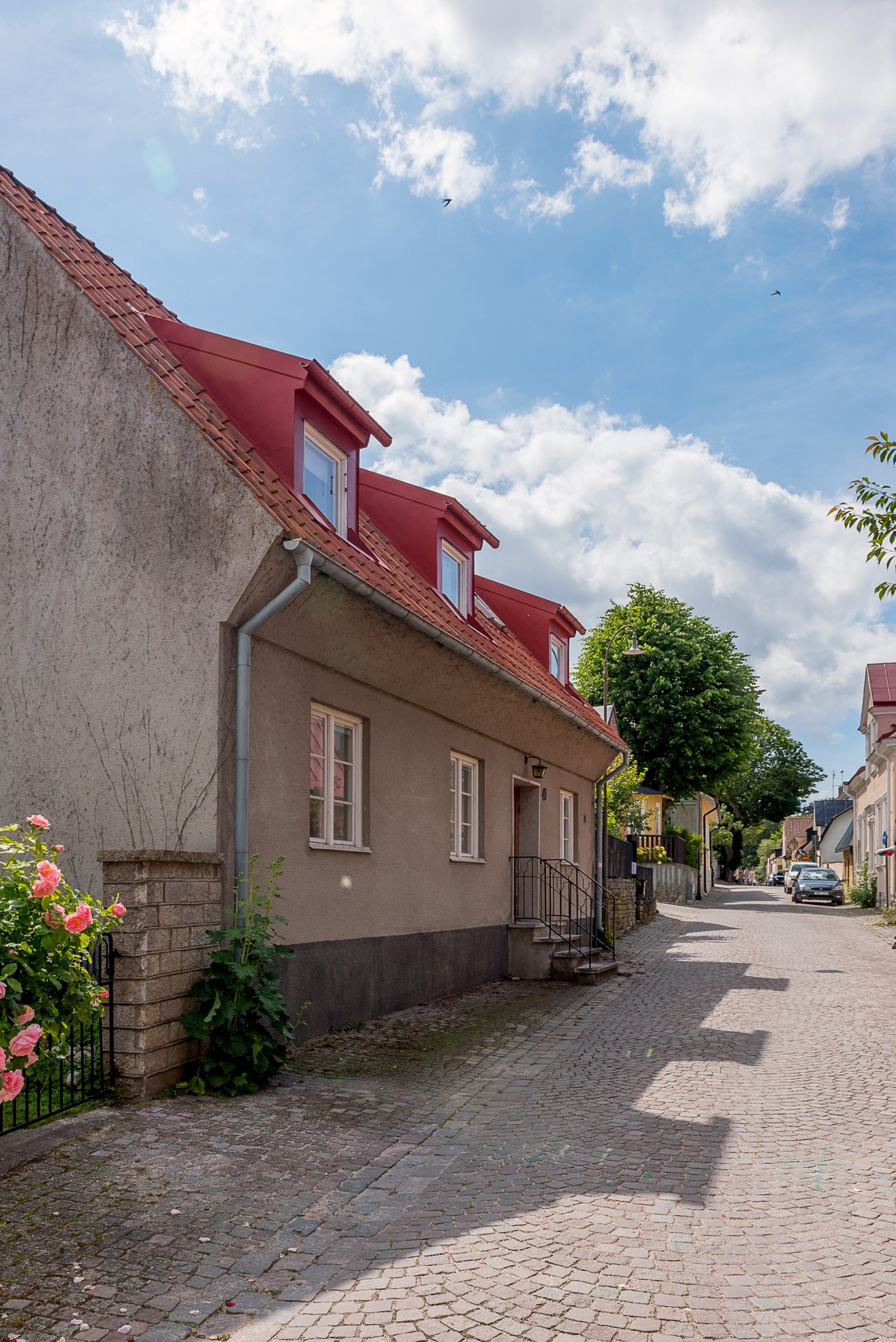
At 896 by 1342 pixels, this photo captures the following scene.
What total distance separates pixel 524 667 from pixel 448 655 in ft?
18.2

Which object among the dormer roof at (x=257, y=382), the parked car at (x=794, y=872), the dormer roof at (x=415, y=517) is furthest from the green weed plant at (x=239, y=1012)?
the parked car at (x=794, y=872)

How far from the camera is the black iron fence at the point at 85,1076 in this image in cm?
660

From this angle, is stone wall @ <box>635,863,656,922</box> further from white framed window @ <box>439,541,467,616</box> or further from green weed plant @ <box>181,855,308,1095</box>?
green weed plant @ <box>181,855,308,1095</box>

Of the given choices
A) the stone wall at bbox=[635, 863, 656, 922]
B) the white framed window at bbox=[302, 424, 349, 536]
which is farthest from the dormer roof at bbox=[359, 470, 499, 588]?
the stone wall at bbox=[635, 863, 656, 922]

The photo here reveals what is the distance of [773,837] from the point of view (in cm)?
A: 15888

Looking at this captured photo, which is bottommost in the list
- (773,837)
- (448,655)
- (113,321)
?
(773,837)

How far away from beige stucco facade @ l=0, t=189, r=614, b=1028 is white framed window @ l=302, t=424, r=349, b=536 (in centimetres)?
150

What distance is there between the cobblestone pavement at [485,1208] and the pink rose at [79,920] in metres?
1.32

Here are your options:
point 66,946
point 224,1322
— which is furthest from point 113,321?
point 224,1322

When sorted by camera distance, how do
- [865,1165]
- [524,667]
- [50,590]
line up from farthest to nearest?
[524,667] < [50,590] < [865,1165]

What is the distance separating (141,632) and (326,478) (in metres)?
3.01

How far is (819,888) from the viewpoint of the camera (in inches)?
1683

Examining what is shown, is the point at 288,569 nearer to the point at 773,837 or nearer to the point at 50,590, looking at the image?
the point at 50,590

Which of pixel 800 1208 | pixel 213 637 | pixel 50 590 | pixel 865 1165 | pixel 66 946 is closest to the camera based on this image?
pixel 66 946
